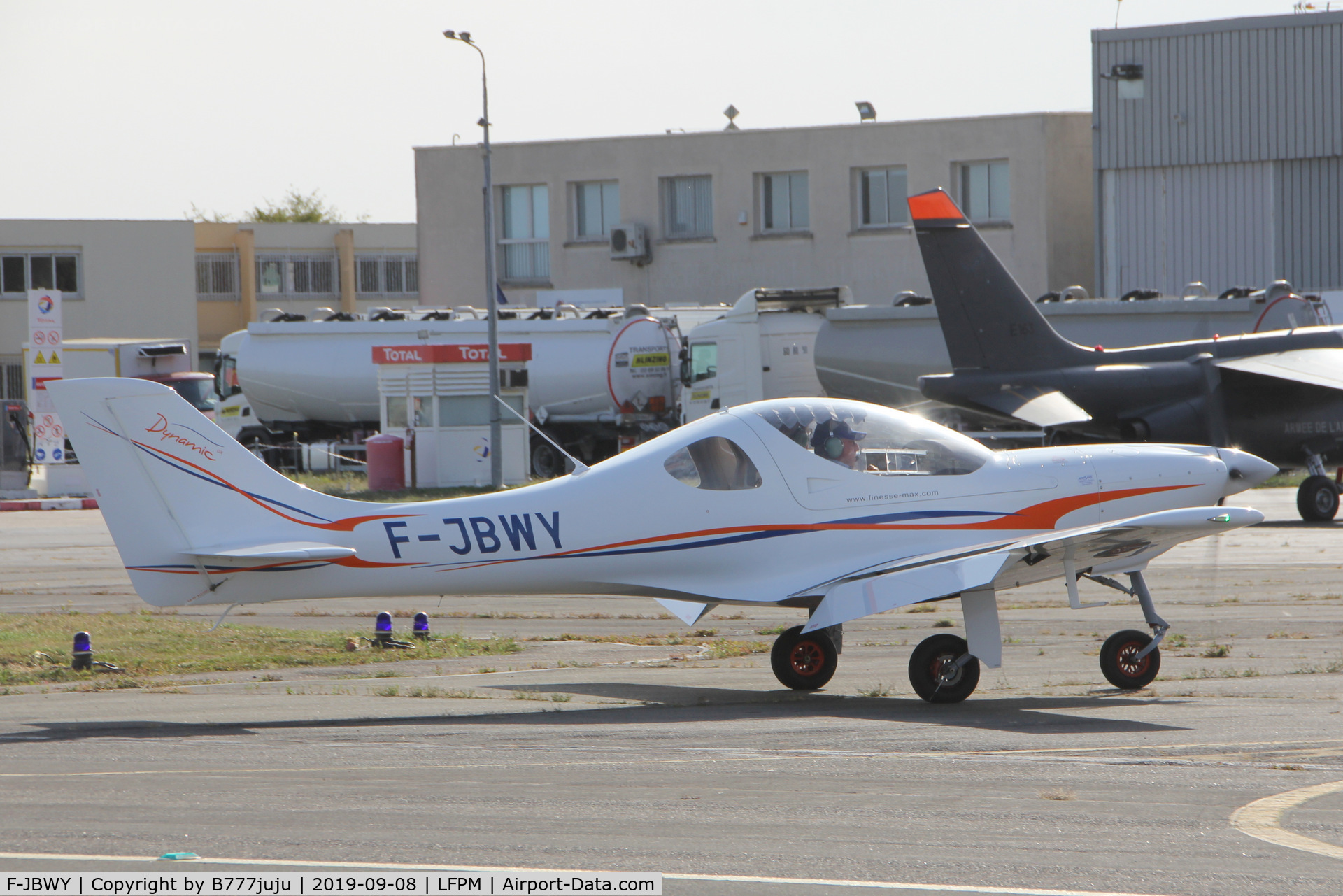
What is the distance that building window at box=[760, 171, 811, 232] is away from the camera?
50.7 m

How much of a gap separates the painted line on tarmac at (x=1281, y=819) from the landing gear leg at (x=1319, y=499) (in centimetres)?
1743

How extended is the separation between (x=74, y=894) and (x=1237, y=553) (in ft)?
57.0

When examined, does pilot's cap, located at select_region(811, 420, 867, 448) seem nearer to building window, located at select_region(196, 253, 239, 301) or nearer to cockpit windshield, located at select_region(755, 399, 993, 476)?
cockpit windshield, located at select_region(755, 399, 993, 476)

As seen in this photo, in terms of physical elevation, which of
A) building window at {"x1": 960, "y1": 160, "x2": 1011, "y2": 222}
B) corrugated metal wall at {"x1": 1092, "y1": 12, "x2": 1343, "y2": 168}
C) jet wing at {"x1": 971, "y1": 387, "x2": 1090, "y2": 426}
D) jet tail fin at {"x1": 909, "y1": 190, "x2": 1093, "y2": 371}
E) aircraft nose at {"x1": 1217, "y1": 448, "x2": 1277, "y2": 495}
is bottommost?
aircraft nose at {"x1": 1217, "y1": 448, "x2": 1277, "y2": 495}

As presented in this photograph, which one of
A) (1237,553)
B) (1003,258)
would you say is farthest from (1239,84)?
(1237,553)

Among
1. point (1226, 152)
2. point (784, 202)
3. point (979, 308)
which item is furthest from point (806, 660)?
point (784, 202)

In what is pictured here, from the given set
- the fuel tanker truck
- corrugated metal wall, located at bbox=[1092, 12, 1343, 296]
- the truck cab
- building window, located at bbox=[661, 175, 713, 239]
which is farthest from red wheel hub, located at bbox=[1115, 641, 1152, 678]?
building window, located at bbox=[661, 175, 713, 239]

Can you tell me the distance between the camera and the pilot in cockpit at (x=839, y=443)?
35.1 feet

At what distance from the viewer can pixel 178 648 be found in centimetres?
1316

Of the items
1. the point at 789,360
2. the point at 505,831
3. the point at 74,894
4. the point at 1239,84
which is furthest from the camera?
the point at 1239,84

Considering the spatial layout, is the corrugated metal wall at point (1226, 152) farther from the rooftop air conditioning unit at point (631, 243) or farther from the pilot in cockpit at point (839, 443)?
the pilot in cockpit at point (839, 443)

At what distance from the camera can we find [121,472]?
383 inches

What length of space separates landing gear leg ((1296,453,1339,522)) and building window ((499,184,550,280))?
34953 mm

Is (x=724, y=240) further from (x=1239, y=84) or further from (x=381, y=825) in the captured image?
(x=381, y=825)
